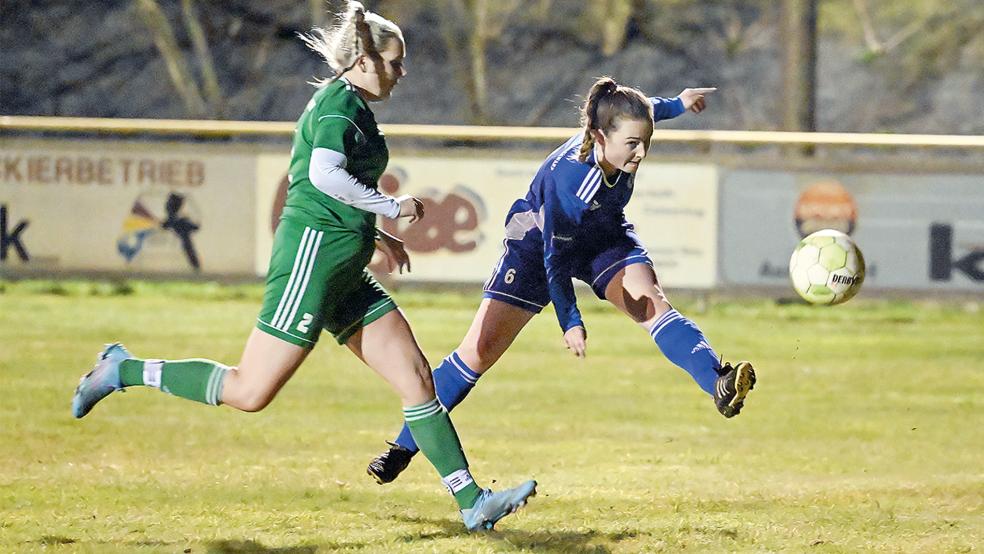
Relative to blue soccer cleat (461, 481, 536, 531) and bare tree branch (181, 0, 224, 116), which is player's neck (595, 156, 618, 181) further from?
bare tree branch (181, 0, 224, 116)

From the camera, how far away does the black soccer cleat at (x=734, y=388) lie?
6293 mm

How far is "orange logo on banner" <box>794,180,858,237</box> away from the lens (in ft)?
50.7

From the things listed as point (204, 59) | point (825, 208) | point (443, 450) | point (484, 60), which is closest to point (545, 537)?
point (443, 450)

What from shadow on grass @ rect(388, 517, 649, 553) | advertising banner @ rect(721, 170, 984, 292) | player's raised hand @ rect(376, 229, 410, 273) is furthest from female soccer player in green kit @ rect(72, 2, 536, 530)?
advertising banner @ rect(721, 170, 984, 292)

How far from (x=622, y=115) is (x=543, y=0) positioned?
2660cm

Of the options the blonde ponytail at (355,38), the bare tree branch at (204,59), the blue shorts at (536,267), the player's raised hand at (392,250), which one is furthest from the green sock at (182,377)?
the bare tree branch at (204,59)

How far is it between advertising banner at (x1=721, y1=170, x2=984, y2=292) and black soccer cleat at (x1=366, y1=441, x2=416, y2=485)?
9144mm

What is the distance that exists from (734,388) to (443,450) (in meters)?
1.22

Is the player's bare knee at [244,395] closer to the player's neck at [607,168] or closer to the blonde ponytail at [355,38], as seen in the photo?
the blonde ponytail at [355,38]

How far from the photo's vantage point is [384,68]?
18.9ft

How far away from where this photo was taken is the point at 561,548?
232 inches

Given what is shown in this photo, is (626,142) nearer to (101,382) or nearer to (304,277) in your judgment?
(304,277)

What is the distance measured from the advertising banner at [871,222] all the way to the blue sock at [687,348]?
8.72 metres

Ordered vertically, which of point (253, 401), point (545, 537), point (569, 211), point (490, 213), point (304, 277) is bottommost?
point (545, 537)
